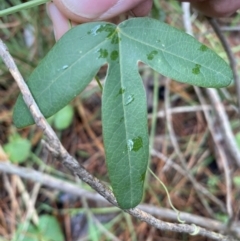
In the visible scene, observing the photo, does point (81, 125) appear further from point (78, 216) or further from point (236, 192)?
point (236, 192)

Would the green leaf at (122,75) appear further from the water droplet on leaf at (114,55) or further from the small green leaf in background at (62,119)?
the small green leaf in background at (62,119)

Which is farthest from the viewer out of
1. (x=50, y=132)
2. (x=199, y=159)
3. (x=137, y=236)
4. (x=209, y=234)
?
(x=199, y=159)

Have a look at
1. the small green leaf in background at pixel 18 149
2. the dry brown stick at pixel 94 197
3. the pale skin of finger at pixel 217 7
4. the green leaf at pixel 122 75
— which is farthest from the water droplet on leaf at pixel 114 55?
the small green leaf in background at pixel 18 149

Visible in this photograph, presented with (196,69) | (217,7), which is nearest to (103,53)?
(196,69)

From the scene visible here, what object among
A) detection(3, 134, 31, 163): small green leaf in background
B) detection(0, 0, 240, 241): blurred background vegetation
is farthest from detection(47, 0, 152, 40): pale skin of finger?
detection(3, 134, 31, 163): small green leaf in background

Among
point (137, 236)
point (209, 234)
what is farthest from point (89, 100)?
point (209, 234)

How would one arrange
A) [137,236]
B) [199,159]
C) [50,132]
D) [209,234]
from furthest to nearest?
1. [199,159]
2. [137,236]
3. [209,234]
4. [50,132]

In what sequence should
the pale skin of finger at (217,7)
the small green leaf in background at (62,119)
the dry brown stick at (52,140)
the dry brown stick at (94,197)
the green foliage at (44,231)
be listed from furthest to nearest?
the small green leaf in background at (62,119), the green foliage at (44,231), the dry brown stick at (94,197), the pale skin of finger at (217,7), the dry brown stick at (52,140)

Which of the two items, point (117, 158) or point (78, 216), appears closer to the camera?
point (117, 158)
